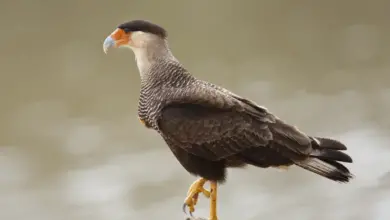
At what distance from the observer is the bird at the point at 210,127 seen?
1.67 m

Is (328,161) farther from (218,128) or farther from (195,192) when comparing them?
(195,192)

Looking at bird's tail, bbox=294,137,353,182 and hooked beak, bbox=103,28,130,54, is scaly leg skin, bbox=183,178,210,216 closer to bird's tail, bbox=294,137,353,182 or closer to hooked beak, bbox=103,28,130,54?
bird's tail, bbox=294,137,353,182

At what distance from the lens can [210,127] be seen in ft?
5.55

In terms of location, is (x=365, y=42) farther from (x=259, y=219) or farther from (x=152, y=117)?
(x=152, y=117)

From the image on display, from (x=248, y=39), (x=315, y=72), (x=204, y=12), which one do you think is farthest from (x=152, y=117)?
(x=204, y=12)

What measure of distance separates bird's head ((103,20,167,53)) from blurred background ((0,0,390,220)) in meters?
1.50

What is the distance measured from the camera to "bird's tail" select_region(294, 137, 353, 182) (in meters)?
1.64

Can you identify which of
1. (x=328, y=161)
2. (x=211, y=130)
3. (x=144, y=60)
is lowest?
(x=328, y=161)

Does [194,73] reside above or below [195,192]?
above

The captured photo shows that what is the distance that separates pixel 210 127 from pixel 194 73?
2504 mm

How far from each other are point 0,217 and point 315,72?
2.26 m

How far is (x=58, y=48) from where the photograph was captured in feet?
15.3

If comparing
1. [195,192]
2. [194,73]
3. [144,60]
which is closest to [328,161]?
[195,192]

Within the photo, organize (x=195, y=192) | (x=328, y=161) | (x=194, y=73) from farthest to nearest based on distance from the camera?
(x=194, y=73)
(x=195, y=192)
(x=328, y=161)
